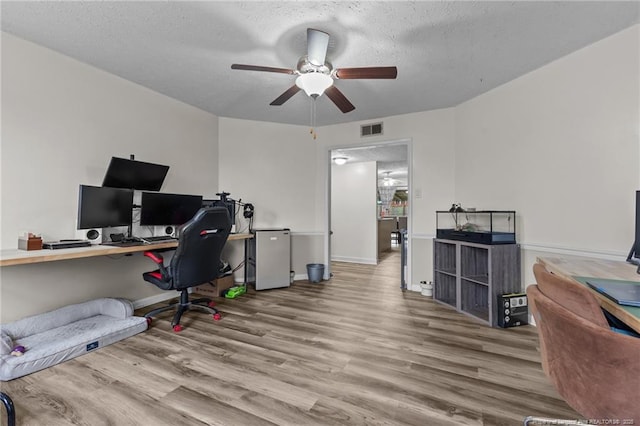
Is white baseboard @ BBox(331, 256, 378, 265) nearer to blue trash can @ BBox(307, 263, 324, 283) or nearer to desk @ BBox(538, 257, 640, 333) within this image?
blue trash can @ BBox(307, 263, 324, 283)

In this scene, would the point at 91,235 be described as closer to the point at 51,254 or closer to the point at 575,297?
the point at 51,254

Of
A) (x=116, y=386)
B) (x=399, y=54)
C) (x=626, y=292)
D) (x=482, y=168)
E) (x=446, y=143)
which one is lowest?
(x=116, y=386)

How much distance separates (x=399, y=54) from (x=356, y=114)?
1.56m

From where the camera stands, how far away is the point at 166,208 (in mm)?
3172

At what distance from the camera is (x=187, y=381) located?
5.90ft

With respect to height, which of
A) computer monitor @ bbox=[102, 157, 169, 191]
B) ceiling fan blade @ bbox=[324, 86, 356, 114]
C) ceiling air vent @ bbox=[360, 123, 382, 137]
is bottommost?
computer monitor @ bbox=[102, 157, 169, 191]

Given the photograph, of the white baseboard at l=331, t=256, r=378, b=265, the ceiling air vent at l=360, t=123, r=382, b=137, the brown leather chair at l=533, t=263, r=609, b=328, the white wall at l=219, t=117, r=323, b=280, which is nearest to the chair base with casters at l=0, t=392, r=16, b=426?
the brown leather chair at l=533, t=263, r=609, b=328

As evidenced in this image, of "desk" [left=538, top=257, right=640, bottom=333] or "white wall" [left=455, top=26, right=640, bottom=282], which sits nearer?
"desk" [left=538, top=257, right=640, bottom=333]

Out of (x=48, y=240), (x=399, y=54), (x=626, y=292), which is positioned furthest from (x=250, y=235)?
(x=626, y=292)

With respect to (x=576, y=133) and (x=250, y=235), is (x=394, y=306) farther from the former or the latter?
(x=576, y=133)

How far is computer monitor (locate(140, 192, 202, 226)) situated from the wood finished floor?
1.09 meters

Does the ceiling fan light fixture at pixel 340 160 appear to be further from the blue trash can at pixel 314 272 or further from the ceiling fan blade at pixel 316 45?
the ceiling fan blade at pixel 316 45

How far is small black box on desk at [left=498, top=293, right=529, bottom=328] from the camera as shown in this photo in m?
2.63

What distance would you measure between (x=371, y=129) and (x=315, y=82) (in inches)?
85.4
